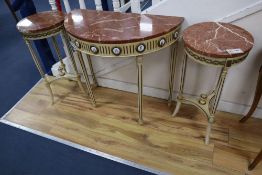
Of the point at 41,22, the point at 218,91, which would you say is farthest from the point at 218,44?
the point at 41,22

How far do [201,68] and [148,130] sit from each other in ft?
1.89

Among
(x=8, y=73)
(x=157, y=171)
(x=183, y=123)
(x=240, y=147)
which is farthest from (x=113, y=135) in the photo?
(x=8, y=73)

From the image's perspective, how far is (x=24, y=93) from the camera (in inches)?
78.5

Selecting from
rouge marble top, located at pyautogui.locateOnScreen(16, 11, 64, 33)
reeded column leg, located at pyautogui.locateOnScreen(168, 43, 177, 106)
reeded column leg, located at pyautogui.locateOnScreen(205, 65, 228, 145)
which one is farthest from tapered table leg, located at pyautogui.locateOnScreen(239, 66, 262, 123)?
rouge marble top, located at pyautogui.locateOnScreen(16, 11, 64, 33)

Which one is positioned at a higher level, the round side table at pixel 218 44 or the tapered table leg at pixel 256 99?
the round side table at pixel 218 44

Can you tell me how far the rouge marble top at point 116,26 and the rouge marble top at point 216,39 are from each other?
12 centimetres

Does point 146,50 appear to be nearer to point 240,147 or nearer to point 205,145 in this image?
point 205,145

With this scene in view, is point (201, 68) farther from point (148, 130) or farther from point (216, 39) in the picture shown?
point (148, 130)

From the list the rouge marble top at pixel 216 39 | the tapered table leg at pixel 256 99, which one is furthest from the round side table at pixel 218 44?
the tapered table leg at pixel 256 99

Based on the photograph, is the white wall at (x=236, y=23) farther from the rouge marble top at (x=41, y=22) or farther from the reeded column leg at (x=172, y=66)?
the rouge marble top at (x=41, y=22)

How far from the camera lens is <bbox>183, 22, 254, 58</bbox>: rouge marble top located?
1043 millimetres

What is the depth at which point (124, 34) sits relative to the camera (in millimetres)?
1159

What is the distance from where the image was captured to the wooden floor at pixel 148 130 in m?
1.34

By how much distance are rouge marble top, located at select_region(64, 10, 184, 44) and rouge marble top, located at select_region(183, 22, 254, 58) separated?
0.41 feet
